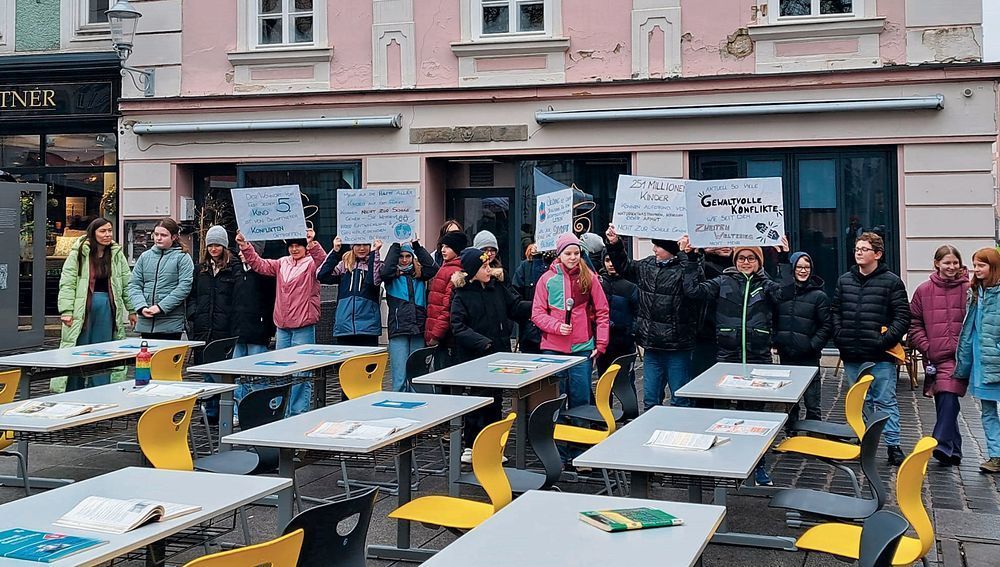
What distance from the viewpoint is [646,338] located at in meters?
8.23

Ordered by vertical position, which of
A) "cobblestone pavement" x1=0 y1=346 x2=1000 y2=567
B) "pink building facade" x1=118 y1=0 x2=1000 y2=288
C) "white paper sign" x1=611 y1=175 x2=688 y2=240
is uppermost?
"pink building facade" x1=118 y1=0 x2=1000 y2=288

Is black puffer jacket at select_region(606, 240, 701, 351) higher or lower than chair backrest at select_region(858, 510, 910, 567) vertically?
higher

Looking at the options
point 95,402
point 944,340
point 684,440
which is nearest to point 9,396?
point 95,402

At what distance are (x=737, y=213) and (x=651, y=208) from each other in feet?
2.79

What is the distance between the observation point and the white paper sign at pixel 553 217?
8828 millimetres

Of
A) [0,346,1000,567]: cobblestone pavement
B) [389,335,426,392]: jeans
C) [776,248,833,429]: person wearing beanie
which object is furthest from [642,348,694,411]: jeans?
[389,335,426,392]: jeans

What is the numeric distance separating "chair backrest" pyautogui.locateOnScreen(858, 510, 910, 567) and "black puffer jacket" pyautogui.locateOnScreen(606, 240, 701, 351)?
441 cm

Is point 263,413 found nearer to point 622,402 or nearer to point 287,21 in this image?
point 622,402

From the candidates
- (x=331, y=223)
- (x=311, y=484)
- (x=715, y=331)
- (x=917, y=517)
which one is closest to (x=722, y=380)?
(x=715, y=331)

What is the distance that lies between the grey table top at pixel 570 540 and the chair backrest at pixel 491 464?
74cm

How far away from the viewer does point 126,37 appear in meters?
15.5

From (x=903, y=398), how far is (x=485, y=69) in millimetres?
7744

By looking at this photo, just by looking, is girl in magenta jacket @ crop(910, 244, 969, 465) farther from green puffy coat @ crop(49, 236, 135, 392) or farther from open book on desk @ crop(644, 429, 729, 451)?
green puffy coat @ crop(49, 236, 135, 392)

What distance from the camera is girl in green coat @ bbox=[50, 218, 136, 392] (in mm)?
9562
